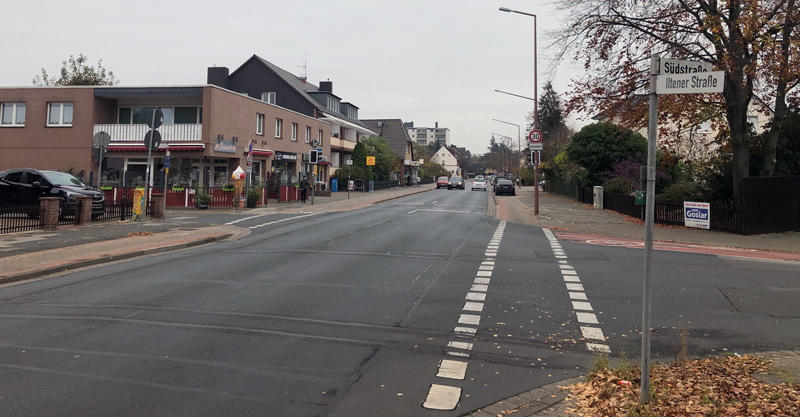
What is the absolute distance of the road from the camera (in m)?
4.49

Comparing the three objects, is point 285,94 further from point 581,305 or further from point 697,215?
point 581,305

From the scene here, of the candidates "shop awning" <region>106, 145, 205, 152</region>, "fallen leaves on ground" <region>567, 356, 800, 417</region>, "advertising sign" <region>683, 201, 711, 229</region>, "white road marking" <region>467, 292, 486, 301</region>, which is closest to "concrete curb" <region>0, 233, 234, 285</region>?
"white road marking" <region>467, 292, 486, 301</region>

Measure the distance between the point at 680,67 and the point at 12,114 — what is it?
36794 mm

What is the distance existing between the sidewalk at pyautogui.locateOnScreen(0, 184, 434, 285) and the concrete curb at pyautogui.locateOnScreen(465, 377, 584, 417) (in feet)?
29.2

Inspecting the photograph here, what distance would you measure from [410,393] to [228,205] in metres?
24.6

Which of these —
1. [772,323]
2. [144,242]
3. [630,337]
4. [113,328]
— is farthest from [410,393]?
[144,242]

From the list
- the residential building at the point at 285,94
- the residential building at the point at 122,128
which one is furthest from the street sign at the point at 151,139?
the residential building at the point at 285,94

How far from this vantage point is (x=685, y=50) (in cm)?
1894

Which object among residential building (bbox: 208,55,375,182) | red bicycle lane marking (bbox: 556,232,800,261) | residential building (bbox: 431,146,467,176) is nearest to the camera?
red bicycle lane marking (bbox: 556,232,800,261)

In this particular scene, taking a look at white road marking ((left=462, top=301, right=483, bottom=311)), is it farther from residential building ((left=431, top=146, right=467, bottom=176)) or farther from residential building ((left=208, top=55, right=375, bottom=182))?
residential building ((left=431, top=146, right=467, bottom=176))

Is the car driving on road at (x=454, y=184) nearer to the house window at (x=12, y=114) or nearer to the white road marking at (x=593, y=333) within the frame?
the house window at (x=12, y=114)


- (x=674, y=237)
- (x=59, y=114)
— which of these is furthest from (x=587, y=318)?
(x=59, y=114)

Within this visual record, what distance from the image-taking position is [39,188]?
18.8 metres

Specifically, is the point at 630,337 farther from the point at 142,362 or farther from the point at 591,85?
the point at 591,85
